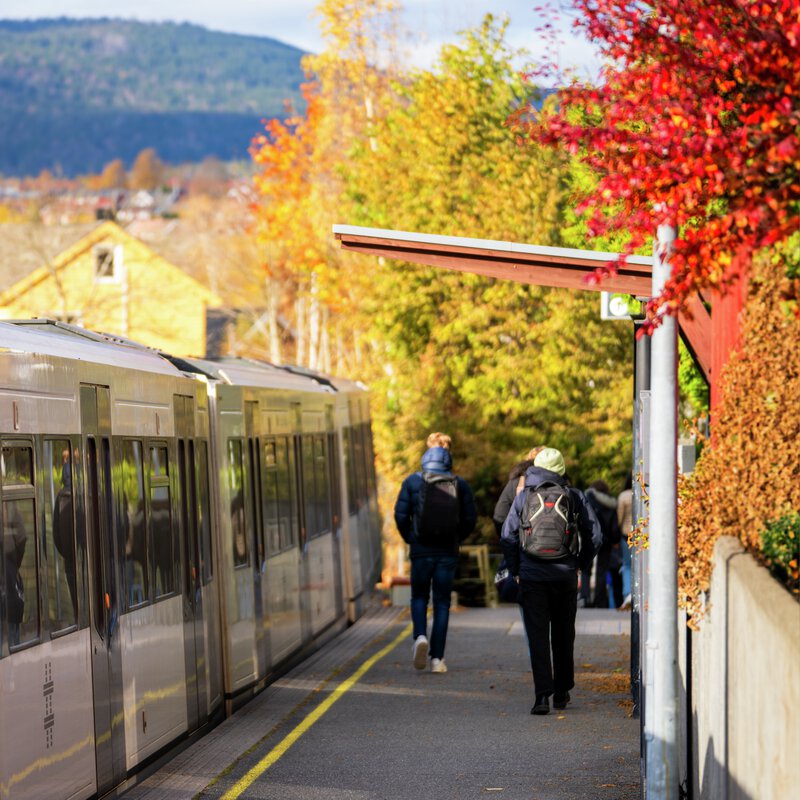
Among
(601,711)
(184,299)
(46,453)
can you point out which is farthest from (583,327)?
(184,299)

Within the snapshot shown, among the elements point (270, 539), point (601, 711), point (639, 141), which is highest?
point (639, 141)

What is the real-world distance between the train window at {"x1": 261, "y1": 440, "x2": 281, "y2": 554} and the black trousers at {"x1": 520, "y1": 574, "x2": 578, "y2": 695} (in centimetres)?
296

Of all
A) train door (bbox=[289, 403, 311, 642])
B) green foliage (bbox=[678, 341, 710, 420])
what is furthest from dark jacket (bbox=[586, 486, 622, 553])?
train door (bbox=[289, 403, 311, 642])

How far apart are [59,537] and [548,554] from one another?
15.0ft

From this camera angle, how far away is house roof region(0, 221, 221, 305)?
229ft

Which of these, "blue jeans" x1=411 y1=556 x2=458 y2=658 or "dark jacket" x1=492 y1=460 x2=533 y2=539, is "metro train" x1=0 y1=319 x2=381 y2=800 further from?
"dark jacket" x1=492 y1=460 x2=533 y2=539

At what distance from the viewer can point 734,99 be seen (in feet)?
17.4

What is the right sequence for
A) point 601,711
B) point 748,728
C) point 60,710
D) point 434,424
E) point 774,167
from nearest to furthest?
point 774,167 < point 748,728 < point 60,710 < point 601,711 < point 434,424

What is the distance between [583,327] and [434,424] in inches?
136

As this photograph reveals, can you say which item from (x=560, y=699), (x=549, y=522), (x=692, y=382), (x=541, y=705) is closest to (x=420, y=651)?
(x=560, y=699)

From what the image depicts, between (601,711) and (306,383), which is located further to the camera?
(306,383)

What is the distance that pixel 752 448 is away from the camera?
755 cm

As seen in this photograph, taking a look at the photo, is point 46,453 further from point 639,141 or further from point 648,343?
point 648,343

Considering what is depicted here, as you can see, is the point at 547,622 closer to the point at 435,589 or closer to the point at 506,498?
the point at 506,498
